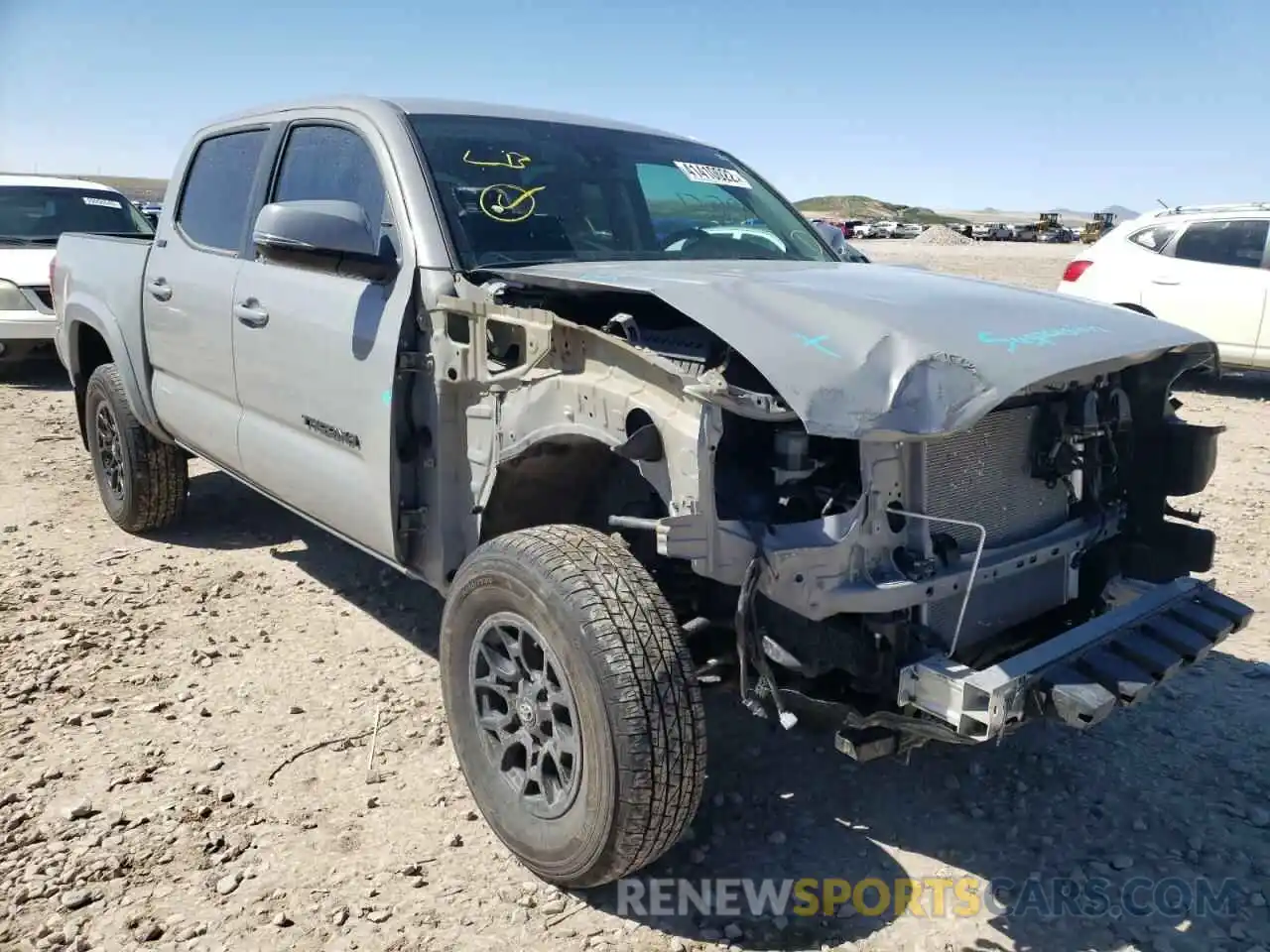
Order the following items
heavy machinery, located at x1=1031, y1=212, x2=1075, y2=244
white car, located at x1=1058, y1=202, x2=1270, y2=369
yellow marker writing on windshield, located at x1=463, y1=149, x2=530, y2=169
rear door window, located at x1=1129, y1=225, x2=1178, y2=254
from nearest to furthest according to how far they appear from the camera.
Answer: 1. yellow marker writing on windshield, located at x1=463, y1=149, x2=530, y2=169
2. white car, located at x1=1058, y1=202, x2=1270, y2=369
3. rear door window, located at x1=1129, y1=225, x2=1178, y2=254
4. heavy machinery, located at x1=1031, y1=212, x2=1075, y2=244

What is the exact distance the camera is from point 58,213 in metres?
10.6

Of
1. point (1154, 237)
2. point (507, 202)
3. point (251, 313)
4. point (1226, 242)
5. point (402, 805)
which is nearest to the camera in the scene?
point (402, 805)

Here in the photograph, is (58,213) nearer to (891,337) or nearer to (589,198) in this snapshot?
(589,198)

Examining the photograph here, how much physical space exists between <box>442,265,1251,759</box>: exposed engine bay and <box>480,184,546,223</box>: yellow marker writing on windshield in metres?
0.49

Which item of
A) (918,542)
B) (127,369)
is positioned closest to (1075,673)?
(918,542)

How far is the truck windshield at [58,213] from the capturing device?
10.4 metres

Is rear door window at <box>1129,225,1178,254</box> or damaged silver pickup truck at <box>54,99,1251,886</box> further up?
rear door window at <box>1129,225,1178,254</box>

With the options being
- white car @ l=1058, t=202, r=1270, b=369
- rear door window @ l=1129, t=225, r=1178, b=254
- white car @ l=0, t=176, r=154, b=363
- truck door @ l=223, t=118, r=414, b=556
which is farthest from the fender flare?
rear door window @ l=1129, t=225, r=1178, b=254

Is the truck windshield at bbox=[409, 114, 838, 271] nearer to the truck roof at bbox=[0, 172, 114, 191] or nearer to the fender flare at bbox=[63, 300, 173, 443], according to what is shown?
the fender flare at bbox=[63, 300, 173, 443]

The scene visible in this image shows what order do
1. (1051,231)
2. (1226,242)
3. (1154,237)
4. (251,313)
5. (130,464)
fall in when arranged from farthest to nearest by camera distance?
(1051,231), (1154,237), (1226,242), (130,464), (251,313)

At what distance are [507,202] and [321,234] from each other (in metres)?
0.65

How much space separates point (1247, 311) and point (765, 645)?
8229 mm

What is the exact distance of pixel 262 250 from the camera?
10.7 ft

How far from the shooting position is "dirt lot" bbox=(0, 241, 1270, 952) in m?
2.55
